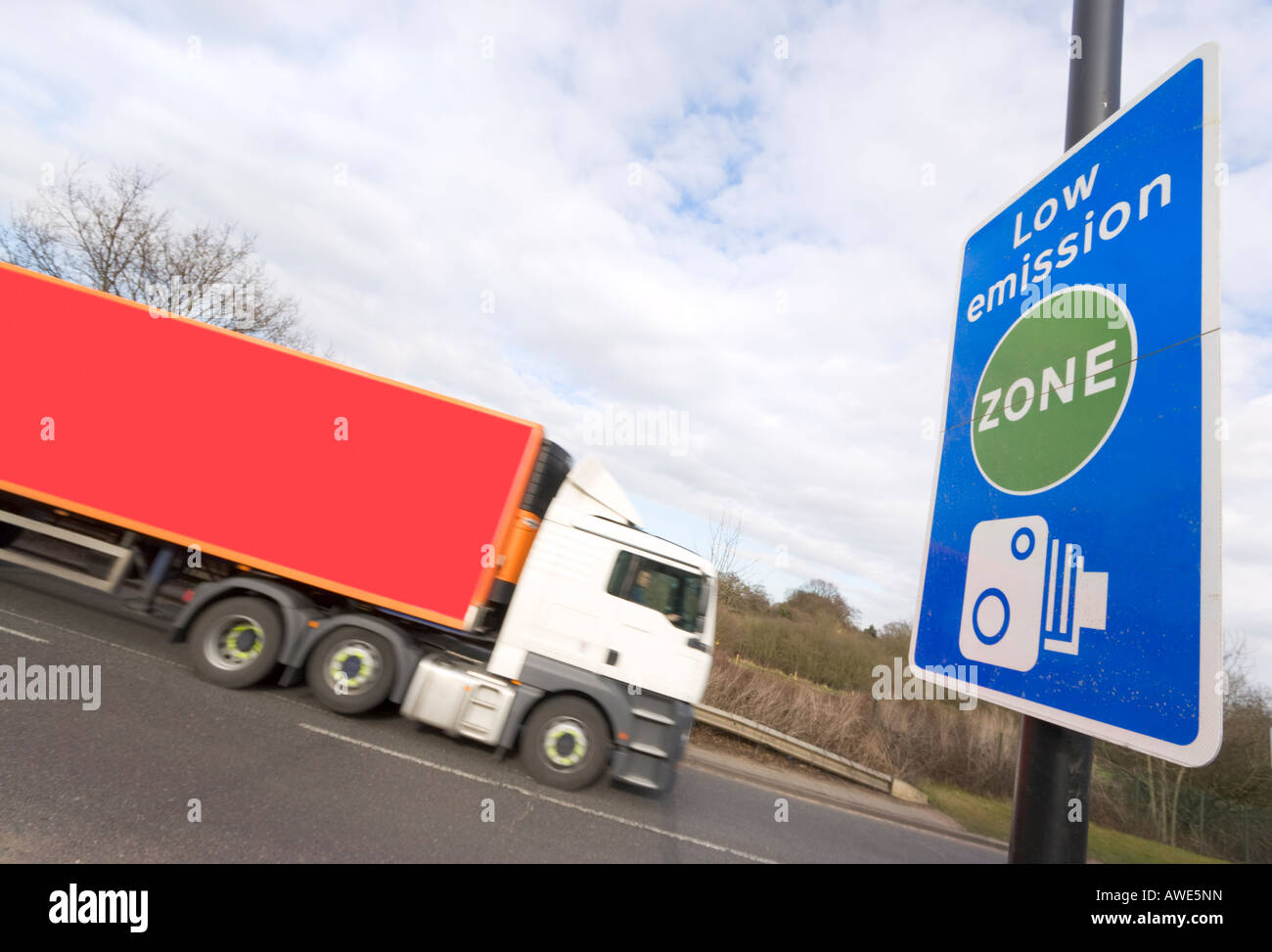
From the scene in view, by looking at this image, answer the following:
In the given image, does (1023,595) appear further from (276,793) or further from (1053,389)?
(276,793)

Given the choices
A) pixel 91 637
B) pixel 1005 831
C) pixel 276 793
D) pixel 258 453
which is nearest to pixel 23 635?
pixel 91 637

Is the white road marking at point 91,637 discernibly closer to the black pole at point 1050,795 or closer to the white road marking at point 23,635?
the white road marking at point 23,635

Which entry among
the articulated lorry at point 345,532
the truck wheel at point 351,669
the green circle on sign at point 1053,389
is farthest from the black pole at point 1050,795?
the truck wheel at point 351,669

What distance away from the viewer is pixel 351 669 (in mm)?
6387

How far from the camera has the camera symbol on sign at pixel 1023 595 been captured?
101cm

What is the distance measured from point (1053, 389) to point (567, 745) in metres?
6.01

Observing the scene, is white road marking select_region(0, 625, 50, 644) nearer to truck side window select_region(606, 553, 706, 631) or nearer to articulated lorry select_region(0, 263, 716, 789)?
articulated lorry select_region(0, 263, 716, 789)

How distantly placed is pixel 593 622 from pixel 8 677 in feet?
16.7

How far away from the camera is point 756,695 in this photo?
471 inches

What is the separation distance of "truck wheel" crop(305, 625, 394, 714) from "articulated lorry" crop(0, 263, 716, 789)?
2 centimetres

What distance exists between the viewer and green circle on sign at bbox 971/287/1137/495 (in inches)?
41.6

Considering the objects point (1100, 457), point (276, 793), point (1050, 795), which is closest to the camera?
point (1100, 457)

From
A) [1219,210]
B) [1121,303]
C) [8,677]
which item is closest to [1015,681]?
Answer: [1121,303]
